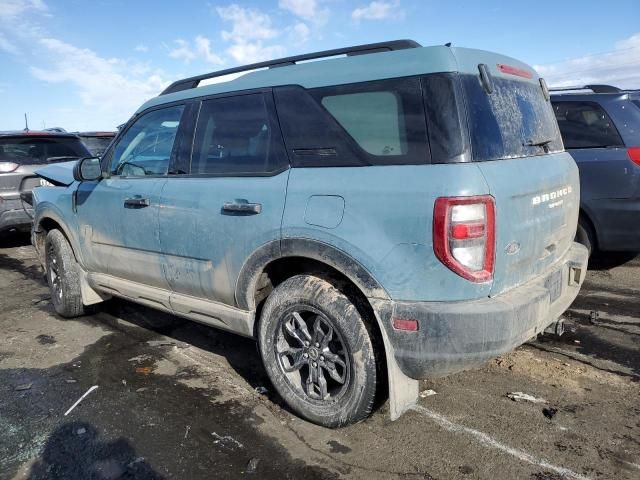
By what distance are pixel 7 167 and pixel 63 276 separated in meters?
3.77

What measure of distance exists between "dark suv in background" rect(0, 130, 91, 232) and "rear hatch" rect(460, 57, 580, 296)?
6.72 m

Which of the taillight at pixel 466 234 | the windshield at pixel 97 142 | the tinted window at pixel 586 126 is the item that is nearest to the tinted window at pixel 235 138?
the taillight at pixel 466 234

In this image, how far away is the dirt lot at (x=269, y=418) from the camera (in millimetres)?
2701

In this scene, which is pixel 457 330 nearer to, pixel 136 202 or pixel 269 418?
pixel 269 418

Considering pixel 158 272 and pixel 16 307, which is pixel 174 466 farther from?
pixel 16 307

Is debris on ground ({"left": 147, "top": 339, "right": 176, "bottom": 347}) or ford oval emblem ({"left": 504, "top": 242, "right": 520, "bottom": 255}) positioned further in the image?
debris on ground ({"left": 147, "top": 339, "right": 176, "bottom": 347})

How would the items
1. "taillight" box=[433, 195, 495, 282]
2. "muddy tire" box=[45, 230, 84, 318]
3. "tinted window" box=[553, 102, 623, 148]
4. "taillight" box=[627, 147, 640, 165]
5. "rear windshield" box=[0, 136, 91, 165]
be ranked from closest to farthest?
1. "taillight" box=[433, 195, 495, 282]
2. "muddy tire" box=[45, 230, 84, 318]
3. "taillight" box=[627, 147, 640, 165]
4. "tinted window" box=[553, 102, 623, 148]
5. "rear windshield" box=[0, 136, 91, 165]

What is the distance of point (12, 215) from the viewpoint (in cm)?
766

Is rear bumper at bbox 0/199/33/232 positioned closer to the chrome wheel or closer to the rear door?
the rear door

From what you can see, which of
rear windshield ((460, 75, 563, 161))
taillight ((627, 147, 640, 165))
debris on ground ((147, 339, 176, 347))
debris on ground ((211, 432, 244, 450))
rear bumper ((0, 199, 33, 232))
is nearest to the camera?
rear windshield ((460, 75, 563, 161))

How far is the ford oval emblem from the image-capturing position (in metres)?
2.61

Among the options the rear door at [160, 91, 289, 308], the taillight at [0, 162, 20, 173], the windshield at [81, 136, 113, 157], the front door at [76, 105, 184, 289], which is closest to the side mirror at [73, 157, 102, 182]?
A: the front door at [76, 105, 184, 289]

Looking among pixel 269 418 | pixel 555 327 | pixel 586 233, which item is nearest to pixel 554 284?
pixel 555 327

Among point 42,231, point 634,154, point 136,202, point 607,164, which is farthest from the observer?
point 42,231
